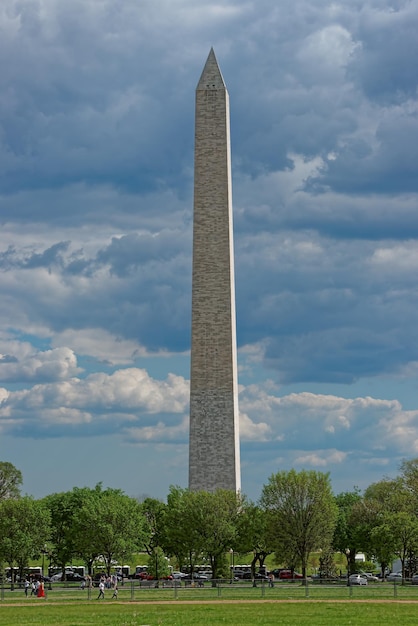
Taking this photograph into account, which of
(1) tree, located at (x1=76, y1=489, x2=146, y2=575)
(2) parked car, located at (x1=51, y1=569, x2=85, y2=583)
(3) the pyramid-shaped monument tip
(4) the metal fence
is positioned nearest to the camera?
(4) the metal fence

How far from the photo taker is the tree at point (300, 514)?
82188 millimetres

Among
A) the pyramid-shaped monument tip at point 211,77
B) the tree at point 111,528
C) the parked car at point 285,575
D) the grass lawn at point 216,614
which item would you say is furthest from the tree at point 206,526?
the pyramid-shaped monument tip at point 211,77

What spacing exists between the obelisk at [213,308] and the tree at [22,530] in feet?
45.4

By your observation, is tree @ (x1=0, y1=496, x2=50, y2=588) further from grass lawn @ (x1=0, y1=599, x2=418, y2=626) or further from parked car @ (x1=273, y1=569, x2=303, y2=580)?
grass lawn @ (x1=0, y1=599, x2=418, y2=626)

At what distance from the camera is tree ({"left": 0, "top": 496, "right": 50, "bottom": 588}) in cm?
8725

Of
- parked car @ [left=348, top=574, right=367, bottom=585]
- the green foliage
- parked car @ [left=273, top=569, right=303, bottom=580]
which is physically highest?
Answer: the green foliage

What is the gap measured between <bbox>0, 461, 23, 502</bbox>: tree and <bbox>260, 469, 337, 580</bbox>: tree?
155 feet

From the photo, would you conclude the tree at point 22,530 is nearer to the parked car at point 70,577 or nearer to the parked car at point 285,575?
the parked car at point 70,577

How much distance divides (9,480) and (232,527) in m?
47.6

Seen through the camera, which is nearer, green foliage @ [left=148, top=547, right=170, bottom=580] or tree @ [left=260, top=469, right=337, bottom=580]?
tree @ [left=260, top=469, right=337, bottom=580]

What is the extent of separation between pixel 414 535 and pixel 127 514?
23.9 metres

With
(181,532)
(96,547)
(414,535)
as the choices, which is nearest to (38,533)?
(96,547)

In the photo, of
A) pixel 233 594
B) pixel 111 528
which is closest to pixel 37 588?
pixel 233 594

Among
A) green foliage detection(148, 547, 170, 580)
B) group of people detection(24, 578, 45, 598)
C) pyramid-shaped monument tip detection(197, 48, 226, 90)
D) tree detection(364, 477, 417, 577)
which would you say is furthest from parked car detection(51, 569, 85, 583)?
pyramid-shaped monument tip detection(197, 48, 226, 90)
